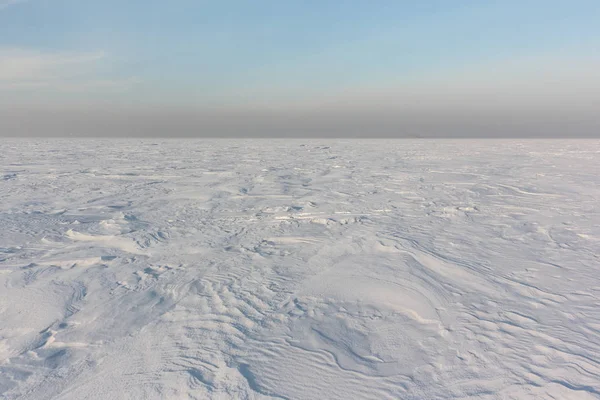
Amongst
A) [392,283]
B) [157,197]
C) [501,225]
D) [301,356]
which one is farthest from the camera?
[157,197]

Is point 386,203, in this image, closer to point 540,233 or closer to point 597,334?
point 540,233

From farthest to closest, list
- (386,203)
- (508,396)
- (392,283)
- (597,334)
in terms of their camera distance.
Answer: (386,203) → (392,283) → (597,334) → (508,396)

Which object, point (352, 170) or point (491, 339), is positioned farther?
point (352, 170)

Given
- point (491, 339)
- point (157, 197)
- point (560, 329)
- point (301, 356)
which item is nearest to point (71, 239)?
point (157, 197)

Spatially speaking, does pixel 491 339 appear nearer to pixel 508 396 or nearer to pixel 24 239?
pixel 508 396

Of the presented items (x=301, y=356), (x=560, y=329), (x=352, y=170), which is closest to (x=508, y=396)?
(x=560, y=329)

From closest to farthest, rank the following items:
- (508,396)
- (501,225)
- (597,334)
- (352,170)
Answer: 1. (508,396)
2. (597,334)
3. (501,225)
4. (352,170)
